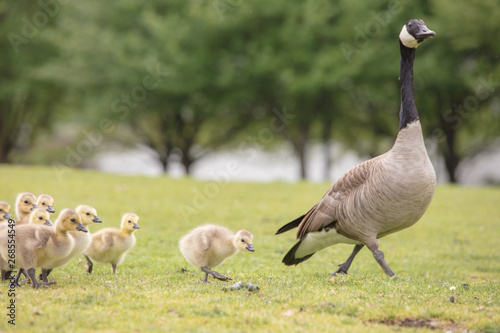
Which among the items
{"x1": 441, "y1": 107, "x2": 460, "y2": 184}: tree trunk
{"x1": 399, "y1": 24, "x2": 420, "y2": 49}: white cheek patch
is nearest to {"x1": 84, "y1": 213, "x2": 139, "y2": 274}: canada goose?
{"x1": 399, "y1": 24, "x2": 420, "y2": 49}: white cheek patch

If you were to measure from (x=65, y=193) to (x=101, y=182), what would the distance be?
3.10 m

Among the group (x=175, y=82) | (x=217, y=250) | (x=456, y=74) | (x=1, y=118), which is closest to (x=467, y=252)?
(x=217, y=250)

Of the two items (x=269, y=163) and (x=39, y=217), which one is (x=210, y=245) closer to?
(x=39, y=217)

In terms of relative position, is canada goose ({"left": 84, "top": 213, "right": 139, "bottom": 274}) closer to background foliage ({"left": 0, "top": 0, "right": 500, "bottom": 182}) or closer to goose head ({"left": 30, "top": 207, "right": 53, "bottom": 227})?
goose head ({"left": 30, "top": 207, "right": 53, "bottom": 227})

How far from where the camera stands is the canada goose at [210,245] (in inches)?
321

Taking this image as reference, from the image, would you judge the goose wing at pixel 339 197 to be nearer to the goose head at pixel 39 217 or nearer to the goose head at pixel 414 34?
the goose head at pixel 414 34

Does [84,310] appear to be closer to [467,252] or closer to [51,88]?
[467,252]

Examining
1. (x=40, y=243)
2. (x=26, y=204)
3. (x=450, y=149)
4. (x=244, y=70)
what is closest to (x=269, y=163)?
(x=244, y=70)

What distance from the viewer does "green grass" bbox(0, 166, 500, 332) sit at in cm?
595

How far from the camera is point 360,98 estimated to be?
3328 centimetres

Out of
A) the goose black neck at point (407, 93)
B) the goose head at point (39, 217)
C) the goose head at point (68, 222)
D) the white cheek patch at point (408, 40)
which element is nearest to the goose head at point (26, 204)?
the goose head at point (39, 217)

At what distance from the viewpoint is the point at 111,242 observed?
876 centimetres

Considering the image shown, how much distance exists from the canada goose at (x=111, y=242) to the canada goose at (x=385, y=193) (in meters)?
2.77

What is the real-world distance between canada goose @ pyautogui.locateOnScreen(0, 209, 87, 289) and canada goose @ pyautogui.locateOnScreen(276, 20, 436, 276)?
3.59 meters
